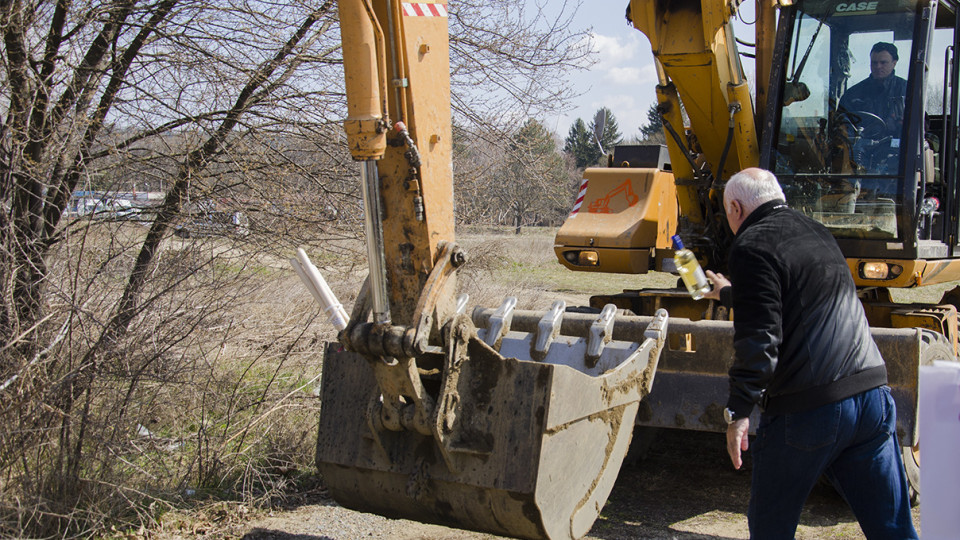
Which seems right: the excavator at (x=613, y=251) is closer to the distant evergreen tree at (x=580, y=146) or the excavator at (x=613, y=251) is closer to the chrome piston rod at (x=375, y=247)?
the chrome piston rod at (x=375, y=247)

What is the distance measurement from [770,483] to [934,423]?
0.85m

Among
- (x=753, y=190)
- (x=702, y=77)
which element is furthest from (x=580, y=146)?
(x=753, y=190)

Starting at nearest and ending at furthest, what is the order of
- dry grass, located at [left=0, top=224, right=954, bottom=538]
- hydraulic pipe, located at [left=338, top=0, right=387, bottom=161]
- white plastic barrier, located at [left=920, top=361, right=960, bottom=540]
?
1. white plastic barrier, located at [left=920, top=361, right=960, bottom=540]
2. hydraulic pipe, located at [left=338, top=0, right=387, bottom=161]
3. dry grass, located at [left=0, top=224, right=954, bottom=538]

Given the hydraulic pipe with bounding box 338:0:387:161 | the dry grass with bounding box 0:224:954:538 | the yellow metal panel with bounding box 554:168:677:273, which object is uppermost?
the hydraulic pipe with bounding box 338:0:387:161

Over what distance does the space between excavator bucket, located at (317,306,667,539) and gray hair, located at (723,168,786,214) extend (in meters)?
1.00

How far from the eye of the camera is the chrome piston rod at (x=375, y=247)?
339 centimetres

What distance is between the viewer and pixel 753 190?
12.0 ft

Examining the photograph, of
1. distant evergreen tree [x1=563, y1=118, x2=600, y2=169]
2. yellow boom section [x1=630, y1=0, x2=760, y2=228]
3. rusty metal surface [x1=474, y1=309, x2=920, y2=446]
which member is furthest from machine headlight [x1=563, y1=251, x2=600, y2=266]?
distant evergreen tree [x1=563, y1=118, x2=600, y2=169]

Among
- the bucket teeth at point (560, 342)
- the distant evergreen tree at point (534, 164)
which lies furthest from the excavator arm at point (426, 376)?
the distant evergreen tree at point (534, 164)

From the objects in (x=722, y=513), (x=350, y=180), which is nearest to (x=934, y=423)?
(x=722, y=513)

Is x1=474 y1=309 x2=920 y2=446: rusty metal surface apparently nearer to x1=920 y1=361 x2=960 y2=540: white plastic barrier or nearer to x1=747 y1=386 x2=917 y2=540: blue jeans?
x1=747 y1=386 x2=917 y2=540: blue jeans

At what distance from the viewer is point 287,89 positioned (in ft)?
21.2

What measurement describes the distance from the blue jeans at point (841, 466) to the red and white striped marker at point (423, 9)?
2.12 m

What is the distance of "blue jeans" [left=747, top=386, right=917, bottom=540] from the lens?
3.37 meters
